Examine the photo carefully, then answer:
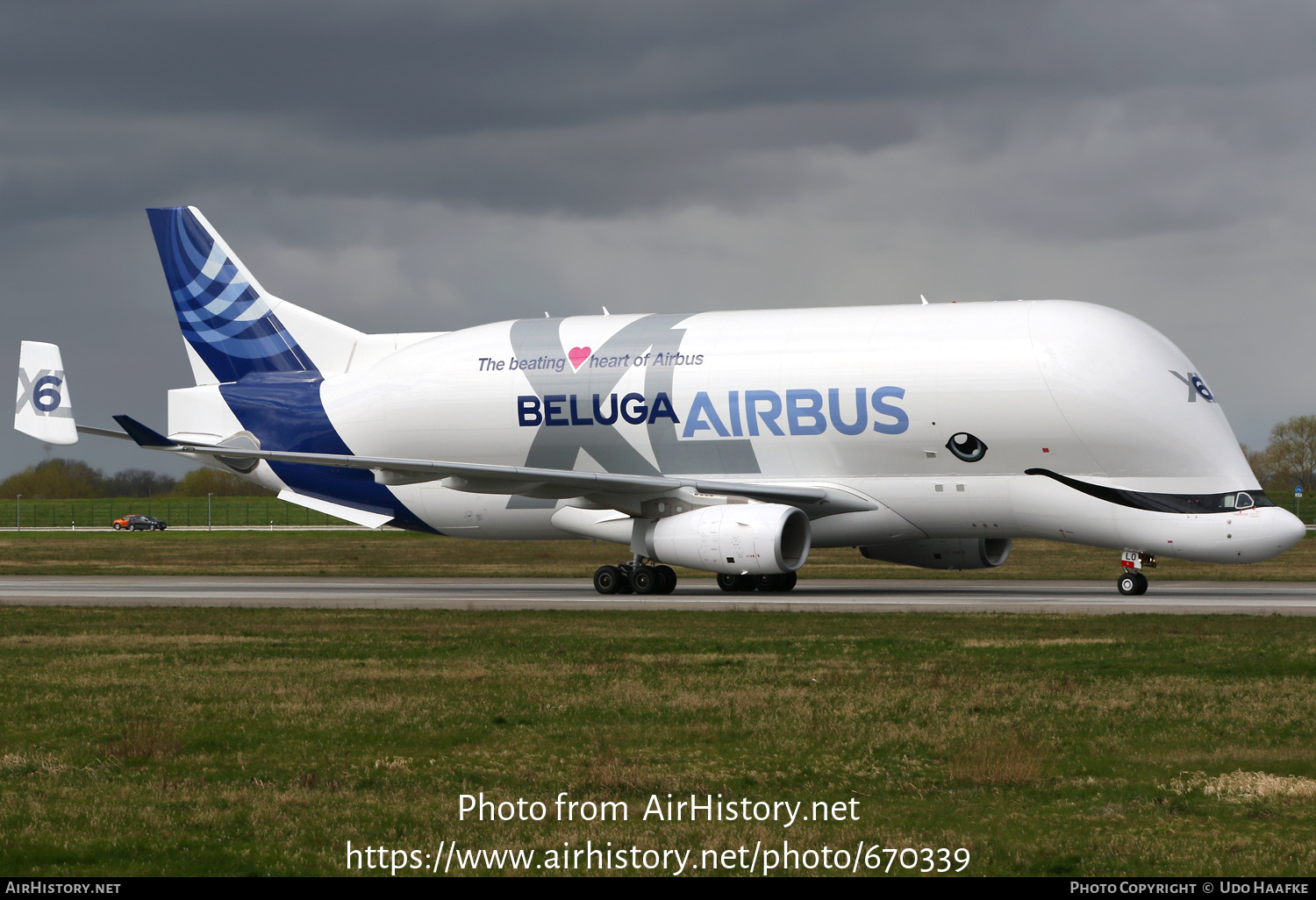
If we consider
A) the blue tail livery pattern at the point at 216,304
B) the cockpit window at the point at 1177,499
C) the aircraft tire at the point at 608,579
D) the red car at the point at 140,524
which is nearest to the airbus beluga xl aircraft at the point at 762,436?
the cockpit window at the point at 1177,499

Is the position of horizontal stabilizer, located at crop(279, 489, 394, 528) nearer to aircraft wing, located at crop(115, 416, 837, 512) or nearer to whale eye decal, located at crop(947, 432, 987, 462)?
aircraft wing, located at crop(115, 416, 837, 512)

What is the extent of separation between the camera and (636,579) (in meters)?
29.8

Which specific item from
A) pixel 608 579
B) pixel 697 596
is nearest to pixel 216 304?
pixel 608 579

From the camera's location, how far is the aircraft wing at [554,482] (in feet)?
93.3

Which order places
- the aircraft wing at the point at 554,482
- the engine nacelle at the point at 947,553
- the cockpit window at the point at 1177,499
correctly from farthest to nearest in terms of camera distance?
the engine nacelle at the point at 947,553 → the aircraft wing at the point at 554,482 → the cockpit window at the point at 1177,499

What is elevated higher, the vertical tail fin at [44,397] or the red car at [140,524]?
the vertical tail fin at [44,397]

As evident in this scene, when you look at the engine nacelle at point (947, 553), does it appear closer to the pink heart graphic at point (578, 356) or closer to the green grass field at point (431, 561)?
the green grass field at point (431, 561)

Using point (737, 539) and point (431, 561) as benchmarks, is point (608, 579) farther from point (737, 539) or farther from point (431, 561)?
point (431, 561)

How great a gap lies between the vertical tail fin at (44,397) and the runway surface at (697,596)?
11.9 feet

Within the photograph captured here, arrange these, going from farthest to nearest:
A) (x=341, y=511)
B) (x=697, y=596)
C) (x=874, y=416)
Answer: (x=341, y=511) → (x=697, y=596) → (x=874, y=416)

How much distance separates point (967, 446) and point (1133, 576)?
4151 millimetres

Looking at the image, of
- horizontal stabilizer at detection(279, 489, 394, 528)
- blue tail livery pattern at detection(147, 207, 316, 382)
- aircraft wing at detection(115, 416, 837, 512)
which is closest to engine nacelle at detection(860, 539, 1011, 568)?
aircraft wing at detection(115, 416, 837, 512)

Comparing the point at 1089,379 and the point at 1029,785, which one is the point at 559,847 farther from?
the point at 1089,379
